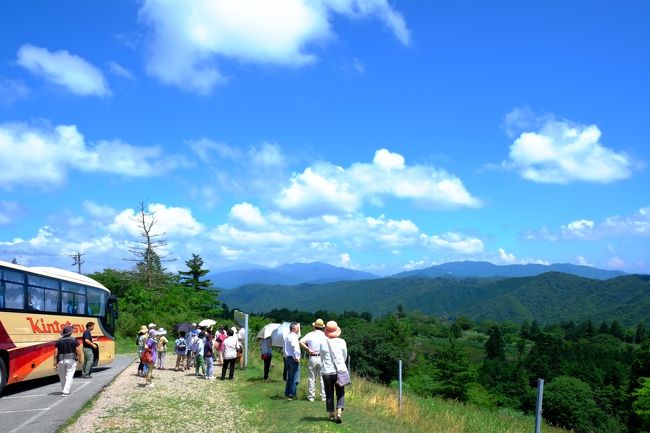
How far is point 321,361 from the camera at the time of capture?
10.8 metres

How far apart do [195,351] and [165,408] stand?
762cm

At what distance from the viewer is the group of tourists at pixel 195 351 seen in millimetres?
16875

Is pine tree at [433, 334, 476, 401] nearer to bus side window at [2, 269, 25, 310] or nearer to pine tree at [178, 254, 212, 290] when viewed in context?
pine tree at [178, 254, 212, 290]

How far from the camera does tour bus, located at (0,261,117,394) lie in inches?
555

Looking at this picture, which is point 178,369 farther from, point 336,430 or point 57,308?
point 336,430

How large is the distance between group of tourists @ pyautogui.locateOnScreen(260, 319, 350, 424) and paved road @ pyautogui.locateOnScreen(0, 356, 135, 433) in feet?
16.0

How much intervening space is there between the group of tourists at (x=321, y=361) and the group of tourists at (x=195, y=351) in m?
1.35

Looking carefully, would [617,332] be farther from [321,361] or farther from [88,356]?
[321,361]

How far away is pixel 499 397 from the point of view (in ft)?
259

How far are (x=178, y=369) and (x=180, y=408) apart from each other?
8908mm

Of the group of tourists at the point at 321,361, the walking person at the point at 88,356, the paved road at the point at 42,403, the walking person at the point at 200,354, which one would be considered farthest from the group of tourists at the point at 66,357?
the walking person at the point at 200,354

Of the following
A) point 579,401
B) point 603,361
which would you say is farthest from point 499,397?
point 603,361

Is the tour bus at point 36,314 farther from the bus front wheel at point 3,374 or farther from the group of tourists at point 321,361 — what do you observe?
the group of tourists at point 321,361

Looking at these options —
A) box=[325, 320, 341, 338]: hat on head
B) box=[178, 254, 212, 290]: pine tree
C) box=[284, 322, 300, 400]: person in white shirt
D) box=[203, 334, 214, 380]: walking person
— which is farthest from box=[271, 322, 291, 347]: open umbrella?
box=[178, 254, 212, 290]: pine tree
